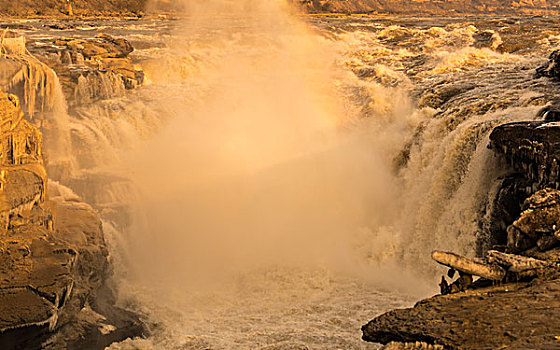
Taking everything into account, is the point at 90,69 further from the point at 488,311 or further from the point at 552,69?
Result: the point at 488,311

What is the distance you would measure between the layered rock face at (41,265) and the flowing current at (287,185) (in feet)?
1.75

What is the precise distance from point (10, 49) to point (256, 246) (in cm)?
591

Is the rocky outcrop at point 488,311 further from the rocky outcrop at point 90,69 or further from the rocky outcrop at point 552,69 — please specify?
the rocky outcrop at point 90,69

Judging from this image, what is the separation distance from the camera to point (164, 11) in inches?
1591

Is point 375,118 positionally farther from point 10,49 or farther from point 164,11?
point 164,11

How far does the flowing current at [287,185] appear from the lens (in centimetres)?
840

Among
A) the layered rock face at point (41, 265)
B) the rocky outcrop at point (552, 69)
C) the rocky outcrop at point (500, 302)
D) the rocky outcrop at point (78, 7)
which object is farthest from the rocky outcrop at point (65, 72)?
the rocky outcrop at point (78, 7)

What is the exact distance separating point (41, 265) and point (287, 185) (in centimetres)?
581

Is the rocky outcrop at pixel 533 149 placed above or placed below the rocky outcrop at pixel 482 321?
above

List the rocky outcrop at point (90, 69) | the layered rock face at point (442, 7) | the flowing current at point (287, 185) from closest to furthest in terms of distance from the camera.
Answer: the flowing current at point (287, 185)
the rocky outcrop at point (90, 69)
the layered rock face at point (442, 7)

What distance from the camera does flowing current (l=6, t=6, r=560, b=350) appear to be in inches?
331

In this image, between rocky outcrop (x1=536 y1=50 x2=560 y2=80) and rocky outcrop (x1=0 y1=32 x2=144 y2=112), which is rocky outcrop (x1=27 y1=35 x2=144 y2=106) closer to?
rocky outcrop (x1=0 y1=32 x2=144 y2=112)

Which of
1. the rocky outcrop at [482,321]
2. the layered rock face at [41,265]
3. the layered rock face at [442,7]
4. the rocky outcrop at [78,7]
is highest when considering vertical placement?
the layered rock face at [442,7]

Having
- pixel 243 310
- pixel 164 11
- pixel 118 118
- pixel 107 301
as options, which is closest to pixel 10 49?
pixel 118 118
